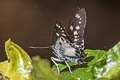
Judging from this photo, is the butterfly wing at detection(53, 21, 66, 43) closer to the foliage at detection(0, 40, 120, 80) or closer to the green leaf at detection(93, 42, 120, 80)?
the foliage at detection(0, 40, 120, 80)

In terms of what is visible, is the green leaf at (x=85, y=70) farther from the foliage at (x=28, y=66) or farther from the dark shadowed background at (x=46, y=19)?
the dark shadowed background at (x=46, y=19)

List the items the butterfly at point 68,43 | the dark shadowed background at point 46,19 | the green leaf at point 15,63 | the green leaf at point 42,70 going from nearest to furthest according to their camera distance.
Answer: the green leaf at point 42,70 → the green leaf at point 15,63 → the butterfly at point 68,43 → the dark shadowed background at point 46,19

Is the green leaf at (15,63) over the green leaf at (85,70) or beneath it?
Answer: over

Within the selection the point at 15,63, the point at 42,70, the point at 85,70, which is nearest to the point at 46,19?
the point at 85,70

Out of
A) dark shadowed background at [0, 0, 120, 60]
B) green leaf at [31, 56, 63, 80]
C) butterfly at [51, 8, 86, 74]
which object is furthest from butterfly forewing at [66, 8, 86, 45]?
dark shadowed background at [0, 0, 120, 60]

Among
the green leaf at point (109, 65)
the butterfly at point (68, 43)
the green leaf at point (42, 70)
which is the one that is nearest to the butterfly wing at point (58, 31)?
the butterfly at point (68, 43)

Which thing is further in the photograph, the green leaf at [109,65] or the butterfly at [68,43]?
the butterfly at [68,43]
